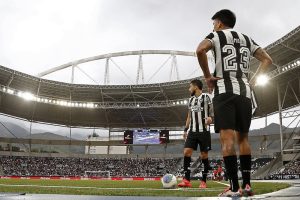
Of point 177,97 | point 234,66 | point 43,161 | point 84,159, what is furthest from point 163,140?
point 234,66

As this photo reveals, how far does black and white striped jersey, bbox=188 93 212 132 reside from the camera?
31.0ft

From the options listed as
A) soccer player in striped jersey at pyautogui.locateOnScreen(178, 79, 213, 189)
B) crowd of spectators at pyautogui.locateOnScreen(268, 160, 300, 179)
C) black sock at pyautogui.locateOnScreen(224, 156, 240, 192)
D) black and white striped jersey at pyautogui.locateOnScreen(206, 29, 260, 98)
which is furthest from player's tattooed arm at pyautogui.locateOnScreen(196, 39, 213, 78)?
crowd of spectators at pyautogui.locateOnScreen(268, 160, 300, 179)

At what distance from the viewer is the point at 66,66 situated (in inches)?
2434

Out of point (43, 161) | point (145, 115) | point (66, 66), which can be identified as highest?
point (66, 66)

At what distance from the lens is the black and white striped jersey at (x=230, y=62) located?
4398mm

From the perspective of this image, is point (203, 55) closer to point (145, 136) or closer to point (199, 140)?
point (199, 140)

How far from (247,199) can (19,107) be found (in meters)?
47.7

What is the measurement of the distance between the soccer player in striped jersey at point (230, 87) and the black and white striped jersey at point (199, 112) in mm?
4772

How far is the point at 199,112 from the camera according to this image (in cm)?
949

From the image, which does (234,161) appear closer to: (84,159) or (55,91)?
(55,91)

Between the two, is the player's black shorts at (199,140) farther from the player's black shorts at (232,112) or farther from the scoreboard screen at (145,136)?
the scoreboard screen at (145,136)

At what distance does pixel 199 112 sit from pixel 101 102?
128 ft

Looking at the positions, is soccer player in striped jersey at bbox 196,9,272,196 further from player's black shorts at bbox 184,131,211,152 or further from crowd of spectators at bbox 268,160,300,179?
crowd of spectators at bbox 268,160,300,179

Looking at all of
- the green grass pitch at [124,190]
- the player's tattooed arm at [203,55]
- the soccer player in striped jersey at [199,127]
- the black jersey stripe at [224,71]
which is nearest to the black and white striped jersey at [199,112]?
the soccer player in striped jersey at [199,127]
